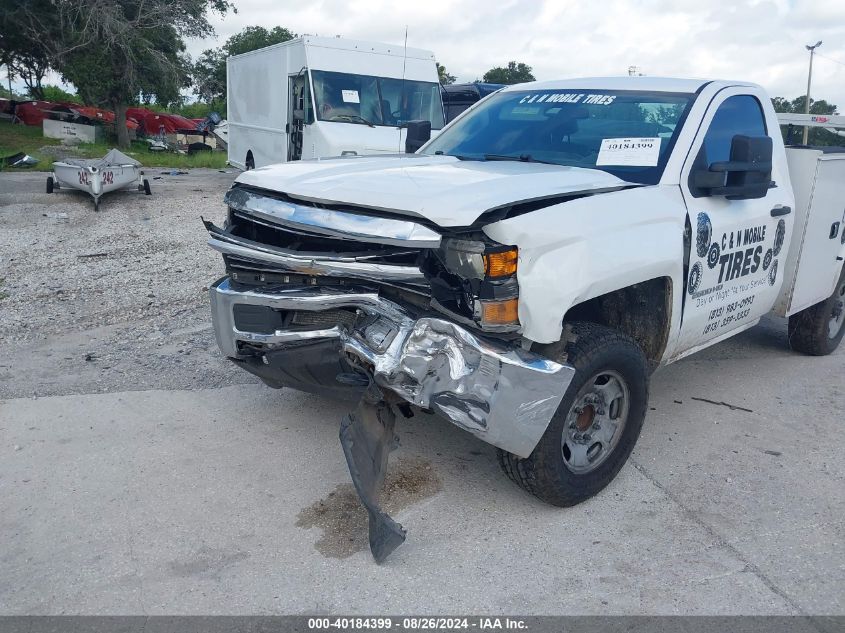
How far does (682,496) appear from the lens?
3859mm

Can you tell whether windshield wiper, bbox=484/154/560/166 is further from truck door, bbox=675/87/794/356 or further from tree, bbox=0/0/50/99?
tree, bbox=0/0/50/99

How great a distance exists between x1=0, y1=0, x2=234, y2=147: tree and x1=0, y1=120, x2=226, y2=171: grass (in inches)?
83.0

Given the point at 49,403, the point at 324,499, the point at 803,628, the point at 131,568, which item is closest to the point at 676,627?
the point at 803,628

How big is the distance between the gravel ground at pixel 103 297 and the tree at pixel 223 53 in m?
38.2

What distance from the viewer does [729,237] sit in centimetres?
433

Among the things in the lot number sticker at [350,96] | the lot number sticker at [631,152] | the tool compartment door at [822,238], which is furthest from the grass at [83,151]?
the tool compartment door at [822,238]

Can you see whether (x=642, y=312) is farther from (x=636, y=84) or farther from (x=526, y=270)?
(x=636, y=84)

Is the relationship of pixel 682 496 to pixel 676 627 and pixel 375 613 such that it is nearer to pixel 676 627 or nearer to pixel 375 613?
pixel 676 627

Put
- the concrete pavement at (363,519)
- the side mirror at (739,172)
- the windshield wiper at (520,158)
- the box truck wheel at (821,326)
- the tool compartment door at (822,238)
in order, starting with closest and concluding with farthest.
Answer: the concrete pavement at (363,519)
the side mirror at (739,172)
the windshield wiper at (520,158)
the tool compartment door at (822,238)
the box truck wheel at (821,326)

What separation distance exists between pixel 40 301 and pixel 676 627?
6.08m

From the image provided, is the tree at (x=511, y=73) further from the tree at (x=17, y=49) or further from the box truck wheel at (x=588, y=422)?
the box truck wheel at (x=588, y=422)

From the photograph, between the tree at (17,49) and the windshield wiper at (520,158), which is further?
the tree at (17,49)

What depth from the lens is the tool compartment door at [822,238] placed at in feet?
16.9

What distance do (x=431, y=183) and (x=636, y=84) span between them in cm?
196
